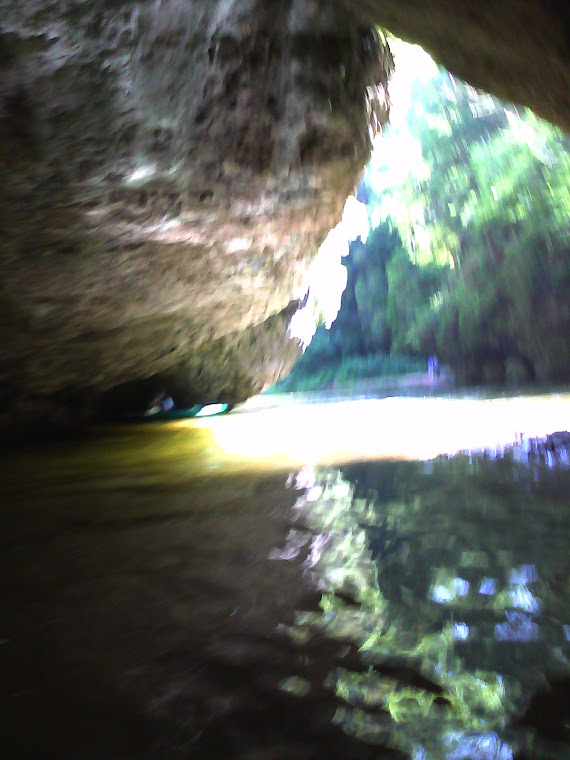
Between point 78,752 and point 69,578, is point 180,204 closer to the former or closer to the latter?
point 69,578

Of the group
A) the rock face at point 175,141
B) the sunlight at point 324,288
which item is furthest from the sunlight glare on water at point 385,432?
the sunlight at point 324,288

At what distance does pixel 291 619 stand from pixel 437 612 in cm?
37

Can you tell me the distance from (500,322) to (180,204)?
14.5 meters

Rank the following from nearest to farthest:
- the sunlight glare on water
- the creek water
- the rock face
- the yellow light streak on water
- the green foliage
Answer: the creek water < the rock face < the yellow light streak on water < the sunlight glare on water < the green foliage

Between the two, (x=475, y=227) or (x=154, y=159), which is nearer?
(x=154, y=159)

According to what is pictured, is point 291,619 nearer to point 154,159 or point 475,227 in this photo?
point 154,159

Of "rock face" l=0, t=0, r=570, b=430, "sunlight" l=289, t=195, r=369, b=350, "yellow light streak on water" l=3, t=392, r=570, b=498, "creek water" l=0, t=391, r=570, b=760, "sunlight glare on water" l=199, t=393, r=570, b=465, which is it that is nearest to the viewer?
"creek water" l=0, t=391, r=570, b=760

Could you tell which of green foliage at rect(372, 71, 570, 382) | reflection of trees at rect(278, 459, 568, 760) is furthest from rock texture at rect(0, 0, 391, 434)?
green foliage at rect(372, 71, 570, 382)

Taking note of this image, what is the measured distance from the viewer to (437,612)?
56.6 inches

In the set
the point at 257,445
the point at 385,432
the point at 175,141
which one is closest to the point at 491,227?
the point at 385,432

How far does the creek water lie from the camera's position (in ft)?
3.31

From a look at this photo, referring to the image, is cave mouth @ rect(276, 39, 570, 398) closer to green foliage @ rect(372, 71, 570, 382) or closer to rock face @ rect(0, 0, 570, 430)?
green foliage @ rect(372, 71, 570, 382)

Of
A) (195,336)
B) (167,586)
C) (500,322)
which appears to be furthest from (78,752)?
(500,322)

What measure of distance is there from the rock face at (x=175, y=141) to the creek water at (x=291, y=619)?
6.07 ft
